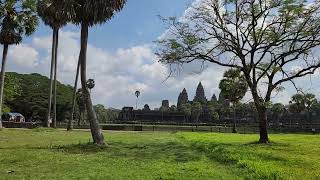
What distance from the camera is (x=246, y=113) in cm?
15175

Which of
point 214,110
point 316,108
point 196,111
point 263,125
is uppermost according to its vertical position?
point 214,110

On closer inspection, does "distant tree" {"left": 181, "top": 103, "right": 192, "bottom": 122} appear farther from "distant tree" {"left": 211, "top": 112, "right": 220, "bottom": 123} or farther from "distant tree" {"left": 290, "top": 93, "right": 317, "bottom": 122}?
"distant tree" {"left": 290, "top": 93, "right": 317, "bottom": 122}

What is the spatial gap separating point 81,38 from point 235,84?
52.5 ft

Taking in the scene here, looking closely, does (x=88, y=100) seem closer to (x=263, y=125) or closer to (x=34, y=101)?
(x=263, y=125)

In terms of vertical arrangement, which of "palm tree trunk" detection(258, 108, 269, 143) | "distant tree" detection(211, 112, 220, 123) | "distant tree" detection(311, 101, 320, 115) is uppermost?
"distant tree" detection(311, 101, 320, 115)

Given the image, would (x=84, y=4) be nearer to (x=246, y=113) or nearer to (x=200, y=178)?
(x=200, y=178)

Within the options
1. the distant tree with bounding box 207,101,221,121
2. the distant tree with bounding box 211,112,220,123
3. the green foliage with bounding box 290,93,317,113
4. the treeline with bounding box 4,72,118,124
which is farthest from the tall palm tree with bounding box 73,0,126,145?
the distant tree with bounding box 207,101,221,121

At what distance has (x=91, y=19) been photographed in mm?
28875

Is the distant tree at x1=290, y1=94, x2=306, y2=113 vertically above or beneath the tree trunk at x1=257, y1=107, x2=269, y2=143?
above

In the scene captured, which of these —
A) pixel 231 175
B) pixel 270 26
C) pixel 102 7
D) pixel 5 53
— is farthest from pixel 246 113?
pixel 231 175

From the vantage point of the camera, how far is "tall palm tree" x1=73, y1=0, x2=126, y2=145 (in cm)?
2817

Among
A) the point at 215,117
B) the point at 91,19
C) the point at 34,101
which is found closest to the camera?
the point at 91,19

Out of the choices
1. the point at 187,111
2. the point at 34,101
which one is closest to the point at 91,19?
the point at 34,101

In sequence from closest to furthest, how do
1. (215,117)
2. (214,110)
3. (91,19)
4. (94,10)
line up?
(94,10) < (91,19) < (215,117) < (214,110)
